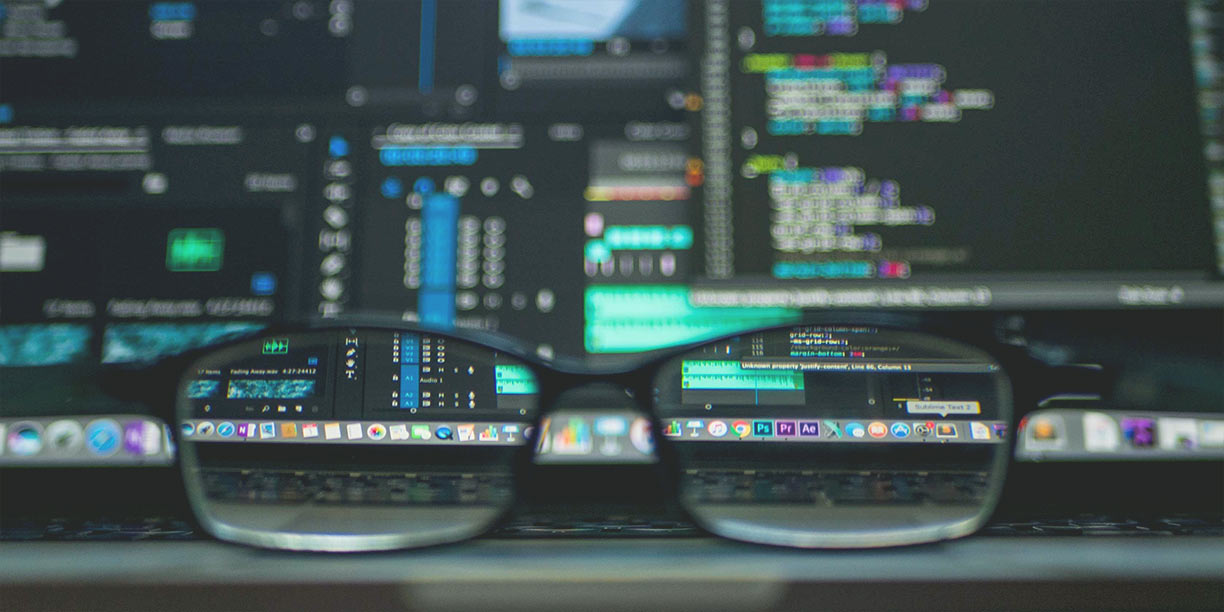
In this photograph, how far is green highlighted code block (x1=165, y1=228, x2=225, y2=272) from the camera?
0.41 m

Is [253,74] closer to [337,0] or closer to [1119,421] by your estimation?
[337,0]

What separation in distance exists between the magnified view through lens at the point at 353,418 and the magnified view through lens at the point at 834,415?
0.10 m

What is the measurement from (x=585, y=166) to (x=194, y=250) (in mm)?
279

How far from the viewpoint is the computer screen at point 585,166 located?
409 millimetres

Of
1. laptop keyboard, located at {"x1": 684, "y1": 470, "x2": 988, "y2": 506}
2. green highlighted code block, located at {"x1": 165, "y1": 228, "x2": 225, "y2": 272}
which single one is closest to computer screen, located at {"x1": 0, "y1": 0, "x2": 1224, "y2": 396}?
green highlighted code block, located at {"x1": 165, "y1": 228, "x2": 225, "y2": 272}

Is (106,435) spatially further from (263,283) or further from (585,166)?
(585,166)

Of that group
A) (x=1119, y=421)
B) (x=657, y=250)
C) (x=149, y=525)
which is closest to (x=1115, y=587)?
(x=1119, y=421)

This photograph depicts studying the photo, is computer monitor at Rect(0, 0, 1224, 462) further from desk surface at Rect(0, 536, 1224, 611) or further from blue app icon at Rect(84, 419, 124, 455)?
desk surface at Rect(0, 536, 1224, 611)

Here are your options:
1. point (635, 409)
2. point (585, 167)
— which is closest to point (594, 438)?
point (635, 409)

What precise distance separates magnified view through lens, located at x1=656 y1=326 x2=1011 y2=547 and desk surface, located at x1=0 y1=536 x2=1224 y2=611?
8cm

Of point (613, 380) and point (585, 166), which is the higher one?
point (585, 166)

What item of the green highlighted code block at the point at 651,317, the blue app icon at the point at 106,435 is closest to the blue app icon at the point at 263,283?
the blue app icon at the point at 106,435

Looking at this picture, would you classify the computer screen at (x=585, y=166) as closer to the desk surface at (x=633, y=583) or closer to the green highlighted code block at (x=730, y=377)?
the green highlighted code block at (x=730, y=377)

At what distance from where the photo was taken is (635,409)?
1.07ft
